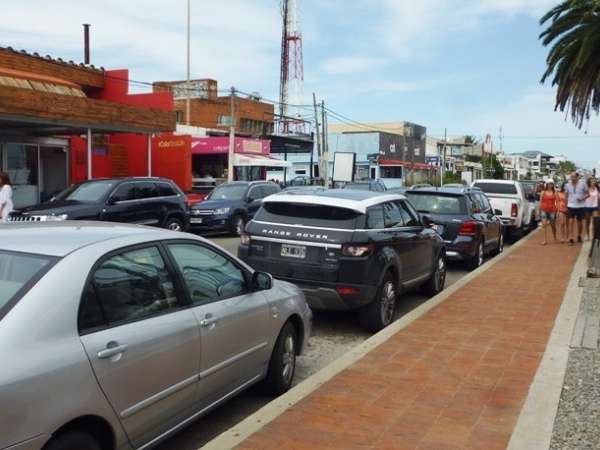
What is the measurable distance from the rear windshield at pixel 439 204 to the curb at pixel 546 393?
4.45m

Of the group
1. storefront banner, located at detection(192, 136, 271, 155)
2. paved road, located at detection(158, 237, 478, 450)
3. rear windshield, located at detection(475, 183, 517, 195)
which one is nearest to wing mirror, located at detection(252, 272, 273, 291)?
paved road, located at detection(158, 237, 478, 450)

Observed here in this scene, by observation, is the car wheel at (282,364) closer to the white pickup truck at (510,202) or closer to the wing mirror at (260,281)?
the wing mirror at (260,281)

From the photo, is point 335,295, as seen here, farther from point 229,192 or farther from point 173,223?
point 229,192

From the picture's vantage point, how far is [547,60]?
73.8 ft

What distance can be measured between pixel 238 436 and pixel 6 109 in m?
15.5

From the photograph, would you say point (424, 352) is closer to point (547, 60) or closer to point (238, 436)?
point (238, 436)

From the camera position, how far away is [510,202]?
18375 mm

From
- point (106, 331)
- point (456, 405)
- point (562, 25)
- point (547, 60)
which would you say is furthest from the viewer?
point (547, 60)

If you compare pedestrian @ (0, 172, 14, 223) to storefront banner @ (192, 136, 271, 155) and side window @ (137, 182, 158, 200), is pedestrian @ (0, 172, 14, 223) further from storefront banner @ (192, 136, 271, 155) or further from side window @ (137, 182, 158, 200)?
storefront banner @ (192, 136, 271, 155)

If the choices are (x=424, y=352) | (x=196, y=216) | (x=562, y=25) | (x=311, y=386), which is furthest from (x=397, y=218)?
(x=562, y=25)

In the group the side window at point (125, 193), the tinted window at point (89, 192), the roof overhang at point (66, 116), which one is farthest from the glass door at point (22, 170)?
the side window at point (125, 193)

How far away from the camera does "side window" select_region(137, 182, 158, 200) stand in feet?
51.5

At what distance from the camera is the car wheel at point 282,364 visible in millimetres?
5195

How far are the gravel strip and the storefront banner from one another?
28.2 meters
